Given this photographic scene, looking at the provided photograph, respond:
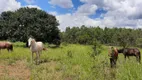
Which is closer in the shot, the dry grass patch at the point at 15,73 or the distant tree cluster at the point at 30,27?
the dry grass patch at the point at 15,73

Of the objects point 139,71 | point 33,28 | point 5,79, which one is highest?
point 33,28

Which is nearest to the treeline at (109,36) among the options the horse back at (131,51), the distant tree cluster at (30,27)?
the distant tree cluster at (30,27)

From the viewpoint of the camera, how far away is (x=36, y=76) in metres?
9.59

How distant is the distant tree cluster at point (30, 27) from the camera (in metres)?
42.2

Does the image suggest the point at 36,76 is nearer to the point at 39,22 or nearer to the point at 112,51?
the point at 112,51

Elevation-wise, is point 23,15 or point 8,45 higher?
point 23,15

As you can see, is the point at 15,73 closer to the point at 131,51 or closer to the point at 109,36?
the point at 131,51

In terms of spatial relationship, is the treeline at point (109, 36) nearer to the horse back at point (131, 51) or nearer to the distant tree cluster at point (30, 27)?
the distant tree cluster at point (30, 27)

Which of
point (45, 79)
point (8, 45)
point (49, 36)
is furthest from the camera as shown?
point (49, 36)

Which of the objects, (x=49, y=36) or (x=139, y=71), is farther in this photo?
→ (x=49, y=36)

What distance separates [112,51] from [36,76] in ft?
19.1

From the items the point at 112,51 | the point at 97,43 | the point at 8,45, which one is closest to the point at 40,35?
the point at 8,45

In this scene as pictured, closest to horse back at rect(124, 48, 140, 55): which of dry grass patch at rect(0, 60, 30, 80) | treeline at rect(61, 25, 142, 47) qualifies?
dry grass patch at rect(0, 60, 30, 80)

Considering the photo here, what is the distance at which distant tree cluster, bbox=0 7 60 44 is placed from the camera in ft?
138
